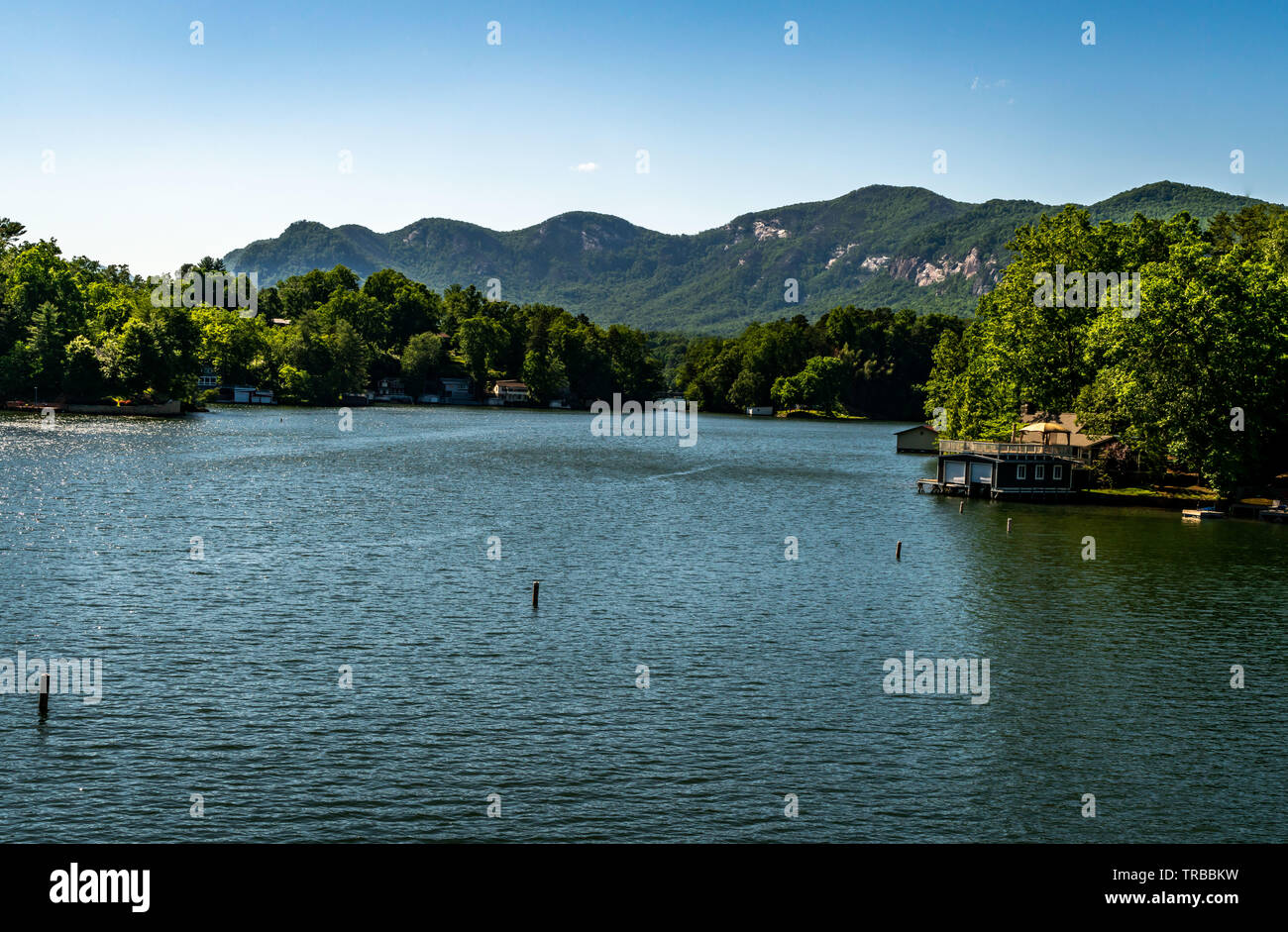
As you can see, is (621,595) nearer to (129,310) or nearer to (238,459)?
(238,459)

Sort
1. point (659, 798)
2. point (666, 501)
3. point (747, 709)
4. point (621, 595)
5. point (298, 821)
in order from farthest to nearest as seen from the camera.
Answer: point (666, 501)
point (621, 595)
point (747, 709)
point (659, 798)
point (298, 821)

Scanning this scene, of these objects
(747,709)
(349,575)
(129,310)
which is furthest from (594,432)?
(747,709)

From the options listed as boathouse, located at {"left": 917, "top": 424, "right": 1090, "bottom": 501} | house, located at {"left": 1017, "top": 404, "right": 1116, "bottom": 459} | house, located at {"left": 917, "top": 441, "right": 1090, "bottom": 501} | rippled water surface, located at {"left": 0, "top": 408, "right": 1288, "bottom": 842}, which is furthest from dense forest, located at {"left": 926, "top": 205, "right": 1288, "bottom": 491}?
rippled water surface, located at {"left": 0, "top": 408, "right": 1288, "bottom": 842}

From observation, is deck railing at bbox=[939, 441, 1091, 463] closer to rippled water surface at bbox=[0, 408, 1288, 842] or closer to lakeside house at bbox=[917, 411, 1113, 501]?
lakeside house at bbox=[917, 411, 1113, 501]

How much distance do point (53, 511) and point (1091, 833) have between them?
64.5 metres

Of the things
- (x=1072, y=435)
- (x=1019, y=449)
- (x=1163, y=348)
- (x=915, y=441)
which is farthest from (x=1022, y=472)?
(x=915, y=441)

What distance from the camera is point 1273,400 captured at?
87625 millimetres

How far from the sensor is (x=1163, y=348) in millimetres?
85562

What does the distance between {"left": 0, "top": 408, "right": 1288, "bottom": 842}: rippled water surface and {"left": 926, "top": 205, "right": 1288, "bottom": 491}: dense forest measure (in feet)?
37.0

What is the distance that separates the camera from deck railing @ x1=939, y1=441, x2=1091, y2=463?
92.1 m

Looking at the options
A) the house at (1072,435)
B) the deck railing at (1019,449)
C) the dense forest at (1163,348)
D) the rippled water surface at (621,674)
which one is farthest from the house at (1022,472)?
the rippled water surface at (621,674)

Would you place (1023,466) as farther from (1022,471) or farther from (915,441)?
(915,441)

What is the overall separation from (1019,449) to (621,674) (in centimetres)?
6714

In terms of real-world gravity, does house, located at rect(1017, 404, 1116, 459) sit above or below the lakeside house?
above
